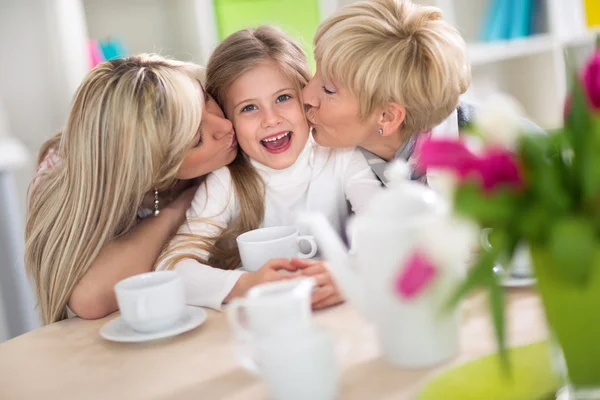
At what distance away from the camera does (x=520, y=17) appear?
2.80m

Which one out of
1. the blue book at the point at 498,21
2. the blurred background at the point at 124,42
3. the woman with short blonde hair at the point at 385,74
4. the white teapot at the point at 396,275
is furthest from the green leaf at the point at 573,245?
the blue book at the point at 498,21

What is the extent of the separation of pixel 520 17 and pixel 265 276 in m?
2.06

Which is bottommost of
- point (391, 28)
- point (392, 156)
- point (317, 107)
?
point (392, 156)

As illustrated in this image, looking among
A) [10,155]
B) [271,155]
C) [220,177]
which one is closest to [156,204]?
[220,177]

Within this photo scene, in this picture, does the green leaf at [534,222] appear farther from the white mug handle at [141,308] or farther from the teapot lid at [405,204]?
the white mug handle at [141,308]

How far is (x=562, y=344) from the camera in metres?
0.63

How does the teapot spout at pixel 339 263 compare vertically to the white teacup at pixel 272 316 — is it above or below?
above

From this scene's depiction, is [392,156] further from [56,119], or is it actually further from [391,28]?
[56,119]

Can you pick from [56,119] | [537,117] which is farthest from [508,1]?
[56,119]

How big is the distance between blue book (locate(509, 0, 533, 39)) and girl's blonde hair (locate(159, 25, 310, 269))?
1409 millimetres

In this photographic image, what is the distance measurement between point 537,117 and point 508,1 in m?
0.49

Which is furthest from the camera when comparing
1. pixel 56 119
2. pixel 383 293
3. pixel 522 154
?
pixel 56 119

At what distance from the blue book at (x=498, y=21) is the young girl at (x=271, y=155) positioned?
1.37m

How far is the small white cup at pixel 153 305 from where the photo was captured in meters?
1.07
